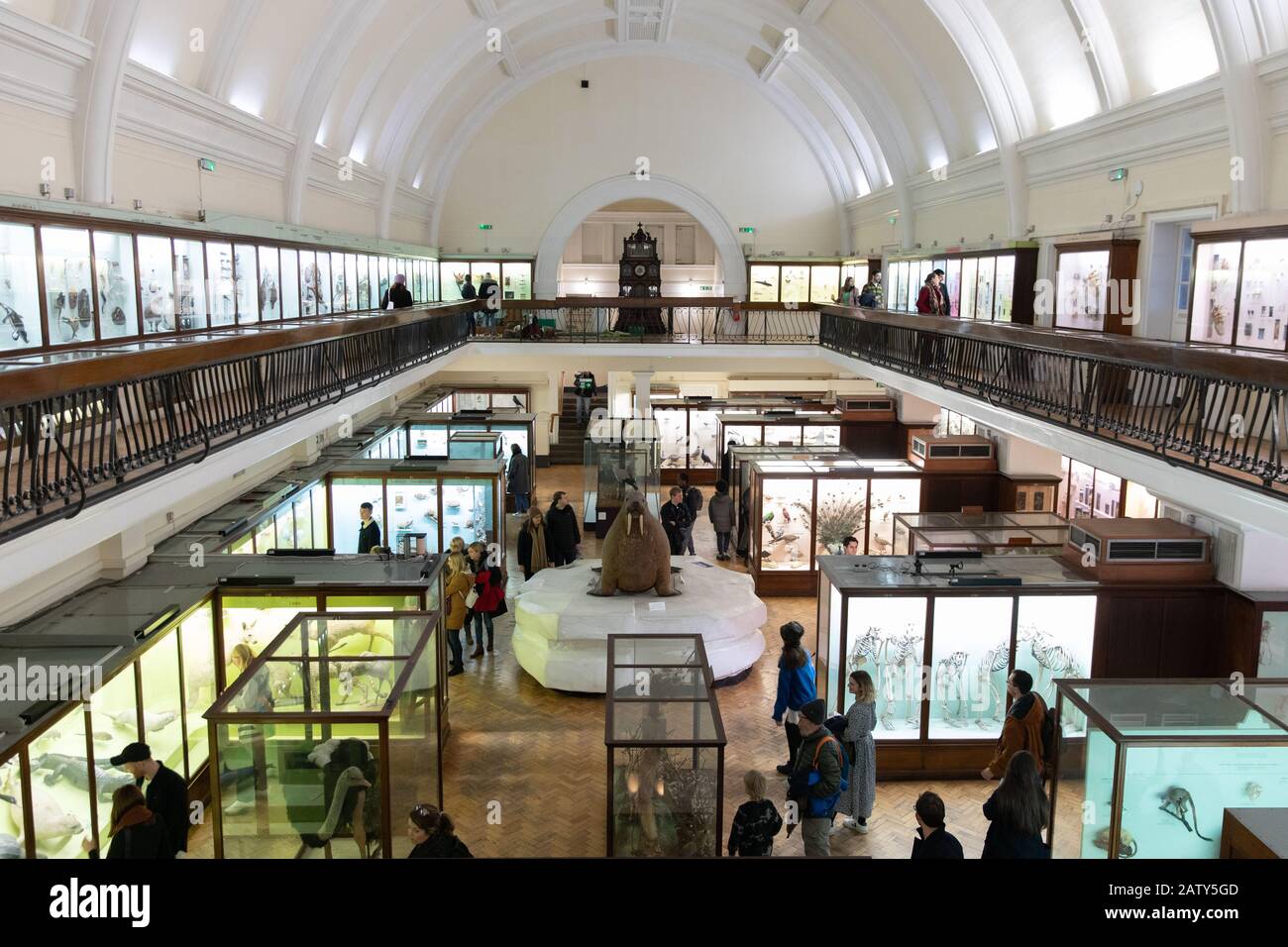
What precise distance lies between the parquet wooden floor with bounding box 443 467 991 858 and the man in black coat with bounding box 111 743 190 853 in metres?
2.28

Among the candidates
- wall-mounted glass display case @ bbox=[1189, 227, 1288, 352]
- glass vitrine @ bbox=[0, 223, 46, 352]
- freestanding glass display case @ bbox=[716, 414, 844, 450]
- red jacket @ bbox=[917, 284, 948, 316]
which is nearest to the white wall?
freestanding glass display case @ bbox=[716, 414, 844, 450]

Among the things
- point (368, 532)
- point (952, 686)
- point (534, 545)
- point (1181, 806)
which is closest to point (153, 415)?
point (368, 532)

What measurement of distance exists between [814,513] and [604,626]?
4893mm

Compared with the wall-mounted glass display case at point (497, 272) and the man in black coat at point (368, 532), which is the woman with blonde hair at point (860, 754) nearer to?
the man in black coat at point (368, 532)

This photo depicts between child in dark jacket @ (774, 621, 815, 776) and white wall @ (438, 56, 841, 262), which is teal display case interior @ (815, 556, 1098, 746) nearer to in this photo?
child in dark jacket @ (774, 621, 815, 776)

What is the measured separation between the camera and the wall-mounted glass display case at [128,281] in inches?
340

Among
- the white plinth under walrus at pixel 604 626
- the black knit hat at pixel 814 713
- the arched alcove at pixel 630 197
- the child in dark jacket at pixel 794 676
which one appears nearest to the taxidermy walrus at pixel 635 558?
the white plinth under walrus at pixel 604 626

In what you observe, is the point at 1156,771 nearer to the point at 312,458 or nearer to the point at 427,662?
the point at 427,662

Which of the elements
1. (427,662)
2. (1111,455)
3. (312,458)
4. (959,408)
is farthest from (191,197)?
(1111,455)

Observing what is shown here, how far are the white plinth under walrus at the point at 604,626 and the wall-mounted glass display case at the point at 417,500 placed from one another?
3.12m

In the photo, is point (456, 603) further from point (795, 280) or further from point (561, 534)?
point (795, 280)

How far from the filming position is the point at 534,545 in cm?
1539

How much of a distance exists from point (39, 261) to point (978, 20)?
1553cm

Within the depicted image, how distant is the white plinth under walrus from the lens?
37.4 ft
